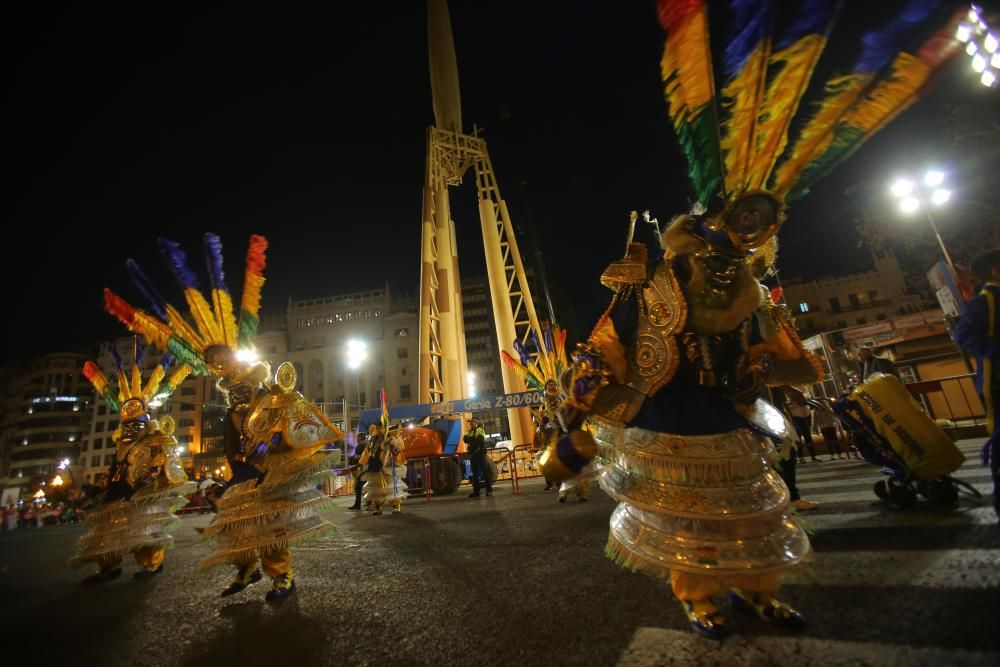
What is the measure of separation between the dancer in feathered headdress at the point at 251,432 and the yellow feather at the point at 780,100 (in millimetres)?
3858

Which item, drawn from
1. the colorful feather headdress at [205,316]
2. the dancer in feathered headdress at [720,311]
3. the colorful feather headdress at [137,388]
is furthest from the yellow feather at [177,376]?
the dancer in feathered headdress at [720,311]

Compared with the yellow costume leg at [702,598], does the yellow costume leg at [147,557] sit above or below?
below

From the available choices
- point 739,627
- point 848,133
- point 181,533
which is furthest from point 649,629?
point 181,533

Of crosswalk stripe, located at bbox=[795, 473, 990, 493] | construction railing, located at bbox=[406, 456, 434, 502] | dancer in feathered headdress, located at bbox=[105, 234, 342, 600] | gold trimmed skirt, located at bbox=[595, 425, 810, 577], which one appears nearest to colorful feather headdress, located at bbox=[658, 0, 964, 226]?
gold trimmed skirt, located at bbox=[595, 425, 810, 577]

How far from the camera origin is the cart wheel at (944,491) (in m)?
3.62

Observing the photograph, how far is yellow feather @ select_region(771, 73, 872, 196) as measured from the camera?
182 centimetres

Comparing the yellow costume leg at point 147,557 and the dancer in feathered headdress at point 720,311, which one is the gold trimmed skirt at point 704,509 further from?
the yellow costume leg at point 147,557

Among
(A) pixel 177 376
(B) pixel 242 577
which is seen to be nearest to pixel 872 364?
(B) pixel 242 577

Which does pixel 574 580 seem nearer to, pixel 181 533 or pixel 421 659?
pixel 421 659

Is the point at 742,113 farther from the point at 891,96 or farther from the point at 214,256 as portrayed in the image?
the point at 214,256

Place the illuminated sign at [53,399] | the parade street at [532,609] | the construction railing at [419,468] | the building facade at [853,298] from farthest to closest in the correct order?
A: the illuminated sign at [53,399] → the building facade at [853,298] → the construction railing at [419,468] → the parade street at [532,609]

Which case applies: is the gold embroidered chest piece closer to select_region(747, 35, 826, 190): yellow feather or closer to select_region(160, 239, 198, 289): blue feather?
select_region(747, 35, 826, 190): yellow feather

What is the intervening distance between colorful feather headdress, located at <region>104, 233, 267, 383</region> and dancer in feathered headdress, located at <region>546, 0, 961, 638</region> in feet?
11.7

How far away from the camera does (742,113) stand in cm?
193
